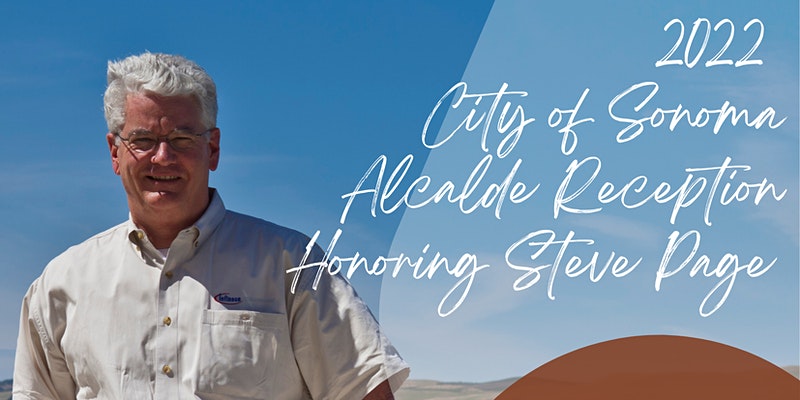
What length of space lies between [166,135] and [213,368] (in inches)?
27.5

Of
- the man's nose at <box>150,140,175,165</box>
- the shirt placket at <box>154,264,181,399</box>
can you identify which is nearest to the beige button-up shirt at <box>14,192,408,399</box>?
the shirt placket at <box>154,264,181,399</box>

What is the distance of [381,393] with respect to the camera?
9.26 ft

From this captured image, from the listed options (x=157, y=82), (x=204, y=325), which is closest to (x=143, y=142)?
(x=157, y=82)

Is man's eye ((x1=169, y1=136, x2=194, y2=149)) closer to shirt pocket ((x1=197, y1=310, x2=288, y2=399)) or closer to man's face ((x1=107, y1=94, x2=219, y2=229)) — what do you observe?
Result: man's face ((x1=107, y1=94, x2=219, y2=229))

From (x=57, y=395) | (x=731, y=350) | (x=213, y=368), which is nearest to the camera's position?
(x=213, y=368)

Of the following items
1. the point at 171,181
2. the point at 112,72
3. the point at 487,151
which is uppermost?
the point at 487,151

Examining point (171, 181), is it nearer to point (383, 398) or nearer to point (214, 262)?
point (214, 262)

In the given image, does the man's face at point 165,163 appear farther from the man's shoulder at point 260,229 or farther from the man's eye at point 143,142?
the man's shoulder at point 260,229

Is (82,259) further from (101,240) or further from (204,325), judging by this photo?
(204,325)

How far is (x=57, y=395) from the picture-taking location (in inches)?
118

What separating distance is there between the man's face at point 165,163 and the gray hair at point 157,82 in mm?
24

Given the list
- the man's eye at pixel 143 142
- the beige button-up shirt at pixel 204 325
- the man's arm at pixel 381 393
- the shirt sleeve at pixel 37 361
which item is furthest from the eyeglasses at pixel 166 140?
the man's arm at pixel 381 393

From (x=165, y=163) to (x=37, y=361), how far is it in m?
0.82

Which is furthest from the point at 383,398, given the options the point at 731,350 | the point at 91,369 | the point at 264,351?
the point at 731,350
